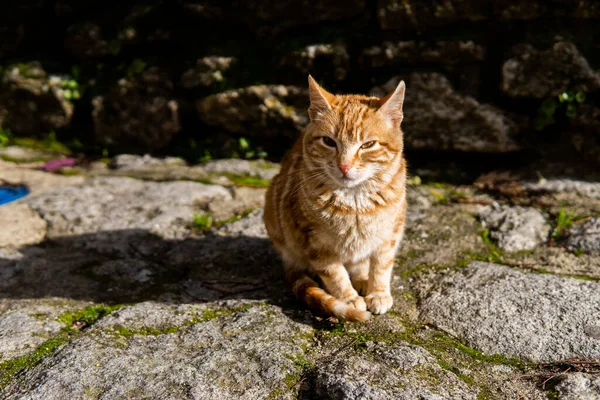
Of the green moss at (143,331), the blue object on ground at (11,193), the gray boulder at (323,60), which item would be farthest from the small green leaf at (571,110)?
the blue object on ground at (11,193)

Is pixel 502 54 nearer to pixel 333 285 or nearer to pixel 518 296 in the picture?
pixel 518 296

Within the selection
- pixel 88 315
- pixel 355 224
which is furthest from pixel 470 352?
pixel 88 315

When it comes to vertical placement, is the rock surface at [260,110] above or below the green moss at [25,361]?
above

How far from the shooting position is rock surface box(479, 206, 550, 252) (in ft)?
12.3

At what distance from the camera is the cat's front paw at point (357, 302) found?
117 inches

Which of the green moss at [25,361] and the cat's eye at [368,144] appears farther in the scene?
the cat's eye at [368,144]

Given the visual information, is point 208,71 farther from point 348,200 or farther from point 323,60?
point 348,200

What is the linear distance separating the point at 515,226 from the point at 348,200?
5.20 feet

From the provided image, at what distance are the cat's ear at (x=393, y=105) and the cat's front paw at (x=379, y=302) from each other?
96 cm

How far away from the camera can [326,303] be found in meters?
2.88

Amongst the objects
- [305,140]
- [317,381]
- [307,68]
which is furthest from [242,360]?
→ [307,68]

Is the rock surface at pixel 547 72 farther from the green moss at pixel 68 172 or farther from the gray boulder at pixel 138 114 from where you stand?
the green moss at pixel 68 172

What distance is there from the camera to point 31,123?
5797 mm

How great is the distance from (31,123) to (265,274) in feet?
12.0
